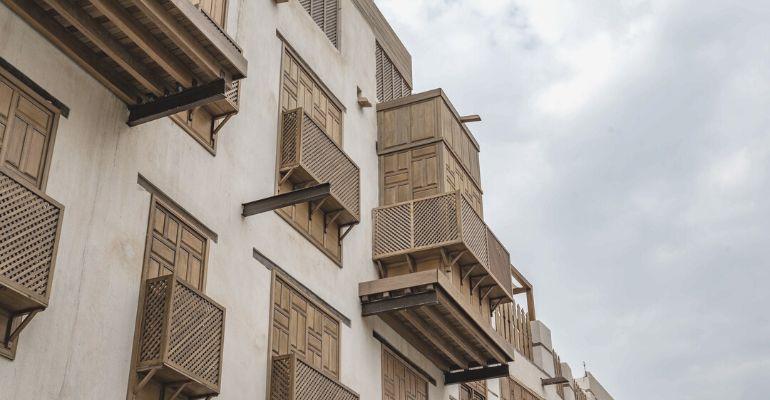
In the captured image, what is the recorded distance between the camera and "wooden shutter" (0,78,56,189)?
35.2 feet

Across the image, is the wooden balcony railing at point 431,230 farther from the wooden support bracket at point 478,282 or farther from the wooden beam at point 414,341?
the wooden beam at point 414,341

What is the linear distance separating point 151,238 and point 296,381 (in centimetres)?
325

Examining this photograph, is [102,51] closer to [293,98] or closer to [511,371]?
[293,98]

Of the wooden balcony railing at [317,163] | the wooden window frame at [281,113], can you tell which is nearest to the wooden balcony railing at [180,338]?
Answer: the wooden window frame at [281,113]

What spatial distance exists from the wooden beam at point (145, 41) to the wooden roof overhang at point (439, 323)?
6.81m

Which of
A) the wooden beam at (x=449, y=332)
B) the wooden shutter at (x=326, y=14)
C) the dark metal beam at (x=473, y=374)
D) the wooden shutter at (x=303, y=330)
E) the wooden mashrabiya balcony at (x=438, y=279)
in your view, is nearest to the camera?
the wooden shutter at (x=303, y=330)

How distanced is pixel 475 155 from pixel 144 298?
12.0 m

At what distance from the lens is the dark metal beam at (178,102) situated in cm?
1229

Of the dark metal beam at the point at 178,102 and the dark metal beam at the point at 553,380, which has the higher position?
the dark metal beam at the point at 553,380

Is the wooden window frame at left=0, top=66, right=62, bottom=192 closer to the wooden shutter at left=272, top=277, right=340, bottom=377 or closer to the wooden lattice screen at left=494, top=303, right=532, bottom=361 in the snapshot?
the wooden shutter at left=272, top=277, right=340, bottom=377

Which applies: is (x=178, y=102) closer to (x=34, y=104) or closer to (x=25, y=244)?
(x=34, y=104)

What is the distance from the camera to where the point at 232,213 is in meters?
14.5

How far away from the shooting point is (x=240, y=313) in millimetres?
14039

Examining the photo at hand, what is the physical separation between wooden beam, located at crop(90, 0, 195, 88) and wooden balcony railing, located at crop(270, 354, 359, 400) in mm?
4510
